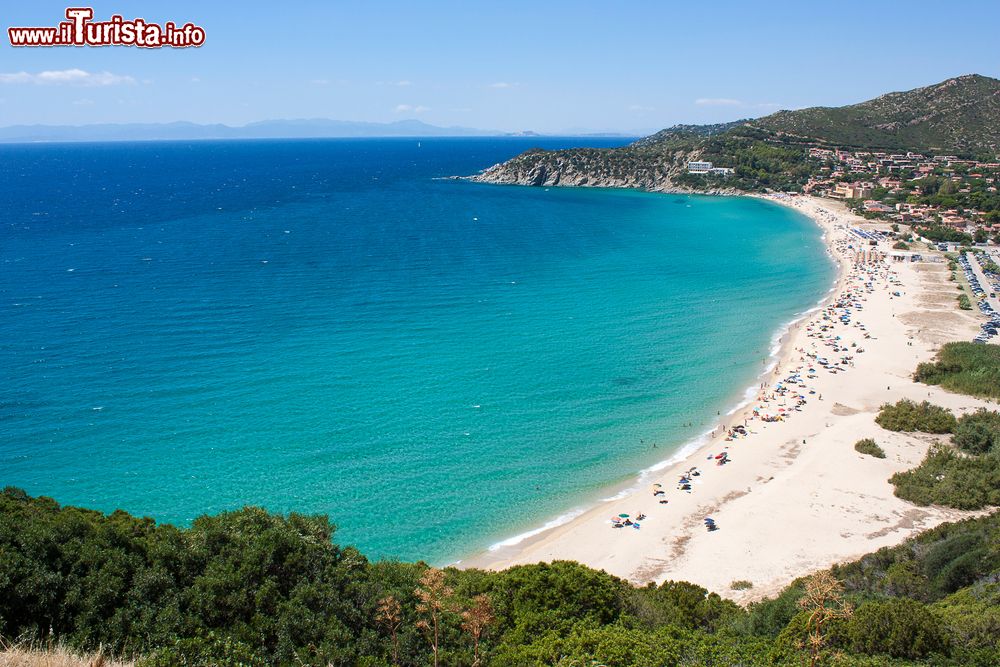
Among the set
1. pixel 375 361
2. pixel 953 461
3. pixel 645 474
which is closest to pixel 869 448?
pixel 953 461

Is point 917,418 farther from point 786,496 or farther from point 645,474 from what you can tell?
point 645,474

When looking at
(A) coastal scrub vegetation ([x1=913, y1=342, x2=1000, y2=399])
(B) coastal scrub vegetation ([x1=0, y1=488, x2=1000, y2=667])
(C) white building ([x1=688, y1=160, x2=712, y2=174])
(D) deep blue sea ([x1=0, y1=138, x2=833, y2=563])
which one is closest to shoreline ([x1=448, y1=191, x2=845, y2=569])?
(D) deep blue sea ([x1=0, y1=138, x2=833, y2=563])

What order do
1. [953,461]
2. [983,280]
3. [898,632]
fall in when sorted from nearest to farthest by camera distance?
[898,632]
[953,461]
[983,280]

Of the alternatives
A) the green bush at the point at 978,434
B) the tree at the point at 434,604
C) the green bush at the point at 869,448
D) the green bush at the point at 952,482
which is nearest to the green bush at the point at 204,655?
the tree at the point at 434,604

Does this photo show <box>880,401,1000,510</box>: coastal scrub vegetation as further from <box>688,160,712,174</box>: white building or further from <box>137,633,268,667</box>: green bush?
<box>688,160,712,174</box>: white building

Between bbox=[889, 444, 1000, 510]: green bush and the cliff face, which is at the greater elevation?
the cliff face

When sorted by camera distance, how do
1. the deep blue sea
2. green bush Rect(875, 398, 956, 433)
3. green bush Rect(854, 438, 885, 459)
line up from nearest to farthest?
1. the deep blue sea
2. green bush Rect(854, 438, 885, 459)
3. green bush Rect(875, 398, 956, 433)
